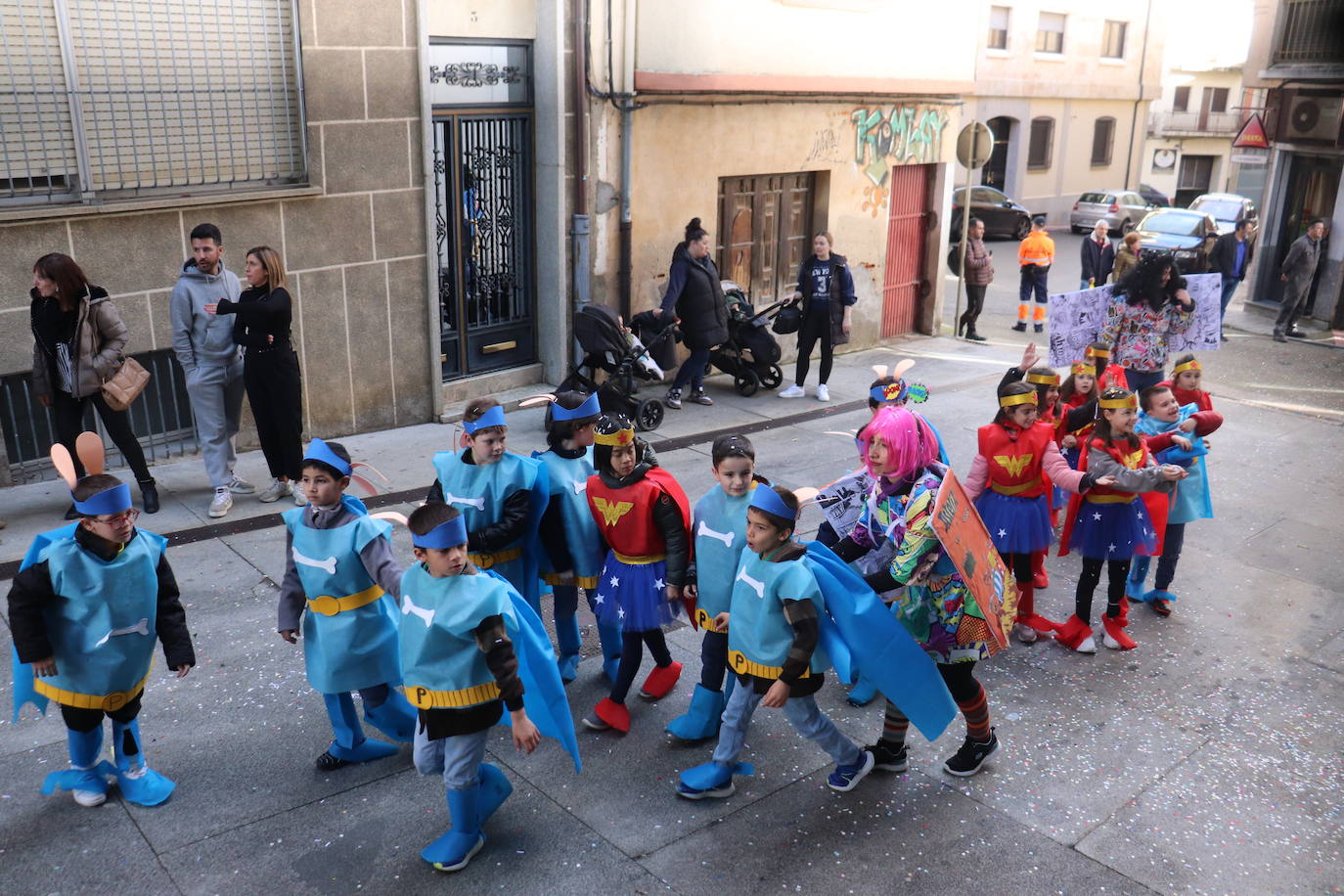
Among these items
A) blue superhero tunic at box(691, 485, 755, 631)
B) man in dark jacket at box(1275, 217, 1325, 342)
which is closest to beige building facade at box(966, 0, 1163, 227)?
man in dark jacket at box(1275, 217, 1325, 342)

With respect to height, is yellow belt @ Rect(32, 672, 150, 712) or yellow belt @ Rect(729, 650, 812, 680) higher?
yellow belt @ Rect(729, 650, 812, 680)

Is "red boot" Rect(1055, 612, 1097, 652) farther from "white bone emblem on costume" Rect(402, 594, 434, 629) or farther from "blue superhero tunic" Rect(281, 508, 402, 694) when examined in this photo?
"white bone emblem on costume" Rect(402, 594, 434, 629)

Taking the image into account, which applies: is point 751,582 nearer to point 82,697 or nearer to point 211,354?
point 82,697

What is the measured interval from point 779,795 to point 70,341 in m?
5.14

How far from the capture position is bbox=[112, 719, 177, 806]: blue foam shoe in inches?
182

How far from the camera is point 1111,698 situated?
19.3 feet

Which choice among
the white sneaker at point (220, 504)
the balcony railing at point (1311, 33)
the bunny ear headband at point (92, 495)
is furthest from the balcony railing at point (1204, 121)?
the bunny ear headband at point (92, 495)

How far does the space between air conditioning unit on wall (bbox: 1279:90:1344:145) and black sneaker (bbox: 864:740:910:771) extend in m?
16.3

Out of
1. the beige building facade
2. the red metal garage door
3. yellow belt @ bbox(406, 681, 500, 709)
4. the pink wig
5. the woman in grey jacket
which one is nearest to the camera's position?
yellow belt @ bbox(406, 681, 500, 709)

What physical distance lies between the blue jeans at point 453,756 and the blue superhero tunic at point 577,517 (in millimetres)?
1285

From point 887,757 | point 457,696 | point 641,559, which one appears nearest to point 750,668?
point 641,559

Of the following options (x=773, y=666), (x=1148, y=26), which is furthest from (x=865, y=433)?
(x=1148, y=26)

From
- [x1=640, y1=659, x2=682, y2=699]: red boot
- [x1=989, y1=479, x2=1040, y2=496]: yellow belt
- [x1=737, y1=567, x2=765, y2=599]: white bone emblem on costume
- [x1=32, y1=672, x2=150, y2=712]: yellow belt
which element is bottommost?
[x1=640, y1=659, x2=682, y2=699]: red boot

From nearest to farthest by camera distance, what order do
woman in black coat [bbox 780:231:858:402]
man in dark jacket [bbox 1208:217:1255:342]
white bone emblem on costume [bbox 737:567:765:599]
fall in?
white bone emblem on costume [bbox 737:567:765:599] < woman in black coat [bbox 780:231:858:402] < man in dark jacket [bbox 1208:217:1255:342]
